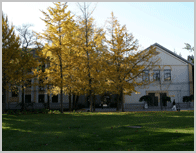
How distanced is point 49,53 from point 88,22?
5.06 metres

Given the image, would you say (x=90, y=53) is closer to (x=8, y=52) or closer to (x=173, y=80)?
(x=8, y=52)

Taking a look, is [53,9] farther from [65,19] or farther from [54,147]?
[54,147]

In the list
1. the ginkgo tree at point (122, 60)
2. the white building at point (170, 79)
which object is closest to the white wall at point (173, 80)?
the white building at point (170, 79)

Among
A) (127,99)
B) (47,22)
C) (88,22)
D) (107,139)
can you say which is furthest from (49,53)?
(127,99)

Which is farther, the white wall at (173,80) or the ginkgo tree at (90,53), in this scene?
the white wall at (173,80)

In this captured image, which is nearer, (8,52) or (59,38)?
(8,52)

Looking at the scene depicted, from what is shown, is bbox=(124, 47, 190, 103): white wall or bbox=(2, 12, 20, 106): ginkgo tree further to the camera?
bbox=(124, 47, 190, 103): white wall

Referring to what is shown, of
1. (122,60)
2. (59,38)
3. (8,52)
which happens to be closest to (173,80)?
(122,60)

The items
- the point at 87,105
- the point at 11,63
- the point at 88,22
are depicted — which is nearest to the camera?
the point at 11,63

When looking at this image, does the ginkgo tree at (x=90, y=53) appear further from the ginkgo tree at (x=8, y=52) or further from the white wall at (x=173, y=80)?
the white wall at (x=173, y=80)

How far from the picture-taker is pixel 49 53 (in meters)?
21.5

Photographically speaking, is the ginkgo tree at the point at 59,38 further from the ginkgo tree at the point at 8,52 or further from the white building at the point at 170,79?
the white building at the point at 170,79

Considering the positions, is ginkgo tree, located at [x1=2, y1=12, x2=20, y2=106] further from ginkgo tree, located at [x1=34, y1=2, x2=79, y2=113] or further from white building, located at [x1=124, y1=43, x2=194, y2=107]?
white building, located at [x1=124, y1=43, x2=194, y2=107]

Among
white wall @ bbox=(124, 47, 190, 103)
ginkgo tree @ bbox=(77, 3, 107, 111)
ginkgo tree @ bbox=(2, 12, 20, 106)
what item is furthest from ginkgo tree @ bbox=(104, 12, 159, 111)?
white wall @ bbox=(124, 47, 190, 103)
